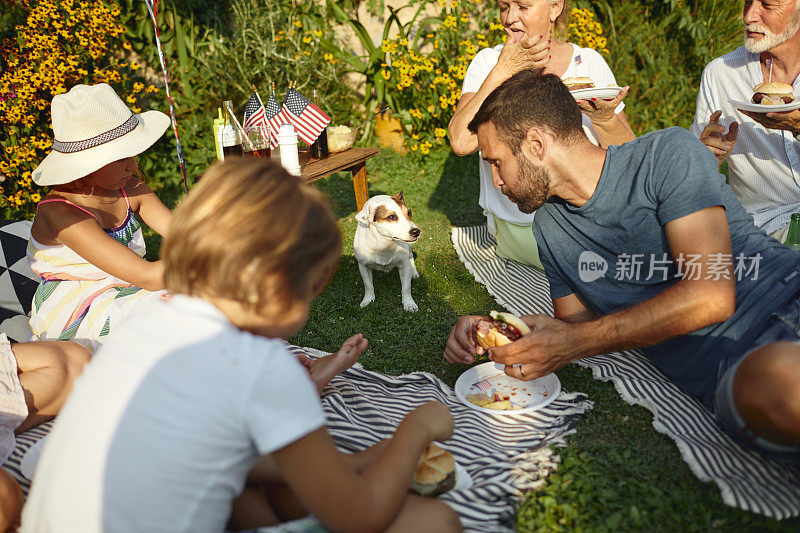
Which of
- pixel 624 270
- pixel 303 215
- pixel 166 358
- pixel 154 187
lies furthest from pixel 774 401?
pixel 154 187

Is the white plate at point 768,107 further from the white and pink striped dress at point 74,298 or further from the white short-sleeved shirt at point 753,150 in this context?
the white and pink striped dress at point 74,298

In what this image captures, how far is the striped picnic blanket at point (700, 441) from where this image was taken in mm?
2271

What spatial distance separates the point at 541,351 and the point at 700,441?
0.84 m

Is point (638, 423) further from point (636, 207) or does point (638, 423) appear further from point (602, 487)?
point (636, 207)

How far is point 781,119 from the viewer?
3420 millimetres

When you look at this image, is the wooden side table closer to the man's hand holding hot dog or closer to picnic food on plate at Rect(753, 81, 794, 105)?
the man's hand holding hot dog

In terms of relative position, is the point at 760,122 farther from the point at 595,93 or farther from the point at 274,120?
the point at 274,120

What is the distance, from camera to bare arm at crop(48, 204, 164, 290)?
315 centimetres

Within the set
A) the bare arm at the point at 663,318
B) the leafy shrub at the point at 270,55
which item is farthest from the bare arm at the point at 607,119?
the leafy shrub at the point at 270,55

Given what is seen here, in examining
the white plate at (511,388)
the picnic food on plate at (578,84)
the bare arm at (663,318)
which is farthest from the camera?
the picnic food on plate at (578,84)

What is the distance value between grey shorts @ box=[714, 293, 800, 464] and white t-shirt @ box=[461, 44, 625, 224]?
6.94 ft

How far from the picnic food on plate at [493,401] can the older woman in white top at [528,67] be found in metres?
2.03

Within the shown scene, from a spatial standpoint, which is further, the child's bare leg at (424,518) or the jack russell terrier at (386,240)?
the jack russell terrier at (386,240)

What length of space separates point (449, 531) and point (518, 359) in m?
1.00
